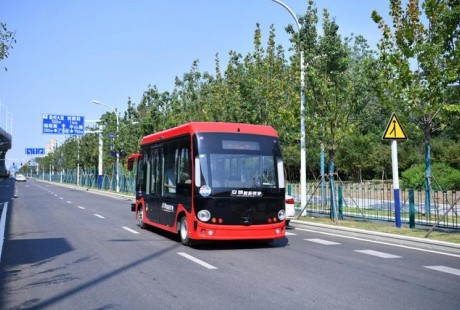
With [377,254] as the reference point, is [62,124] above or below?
above

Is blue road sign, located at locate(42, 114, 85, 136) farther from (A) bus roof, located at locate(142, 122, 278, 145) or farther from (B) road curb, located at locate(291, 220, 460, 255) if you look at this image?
(A) bus roof, located at locate(142, 122, 278, 145)

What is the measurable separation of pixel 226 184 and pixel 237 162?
0.62m

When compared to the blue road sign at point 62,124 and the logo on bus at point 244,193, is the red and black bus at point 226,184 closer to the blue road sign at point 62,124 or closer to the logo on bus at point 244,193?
the logo on bus at point 244,193

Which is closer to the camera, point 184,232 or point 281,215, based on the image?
point 281,215

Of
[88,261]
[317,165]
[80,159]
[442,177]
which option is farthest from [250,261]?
[80,159]

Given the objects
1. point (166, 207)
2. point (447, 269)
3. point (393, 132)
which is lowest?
point (447, 269)

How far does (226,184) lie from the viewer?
11.9 metres

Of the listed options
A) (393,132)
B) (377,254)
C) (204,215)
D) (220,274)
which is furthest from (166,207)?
(393,132)

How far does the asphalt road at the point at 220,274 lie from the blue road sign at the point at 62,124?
39457 mm

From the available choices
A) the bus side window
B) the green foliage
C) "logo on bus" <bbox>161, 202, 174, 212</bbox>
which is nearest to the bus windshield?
the bus side window

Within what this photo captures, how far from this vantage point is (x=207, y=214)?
11.7m

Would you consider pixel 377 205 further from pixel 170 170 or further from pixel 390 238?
pixel 170 170

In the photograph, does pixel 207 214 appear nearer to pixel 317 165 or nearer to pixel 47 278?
pixel 47 278

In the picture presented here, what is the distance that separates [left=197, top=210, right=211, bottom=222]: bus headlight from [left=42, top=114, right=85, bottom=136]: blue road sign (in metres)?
43.7
